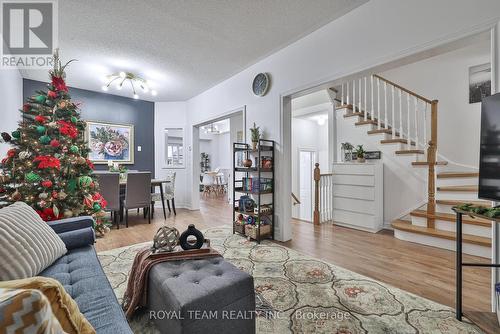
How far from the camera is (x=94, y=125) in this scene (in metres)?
5.00

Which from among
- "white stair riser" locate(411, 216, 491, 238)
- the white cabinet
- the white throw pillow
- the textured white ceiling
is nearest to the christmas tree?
the textured white ceiling

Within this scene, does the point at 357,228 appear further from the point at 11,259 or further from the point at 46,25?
the point at 46,25

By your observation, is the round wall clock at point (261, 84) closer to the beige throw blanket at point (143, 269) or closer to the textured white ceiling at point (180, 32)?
the textured white ceiling at point (180, 32)

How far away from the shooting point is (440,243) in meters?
2.89

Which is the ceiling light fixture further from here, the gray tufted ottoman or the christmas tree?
the gray tufted ottoman

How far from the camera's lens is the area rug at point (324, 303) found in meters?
1.50

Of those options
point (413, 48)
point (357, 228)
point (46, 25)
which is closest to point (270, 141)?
point (413, 48)

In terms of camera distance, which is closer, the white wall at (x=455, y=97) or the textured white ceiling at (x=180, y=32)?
the textured white ceiling at (x=180, y=32)

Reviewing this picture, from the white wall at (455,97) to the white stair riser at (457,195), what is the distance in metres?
1.10

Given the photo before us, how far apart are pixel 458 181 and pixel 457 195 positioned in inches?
16.0

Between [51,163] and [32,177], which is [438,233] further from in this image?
[32,177]

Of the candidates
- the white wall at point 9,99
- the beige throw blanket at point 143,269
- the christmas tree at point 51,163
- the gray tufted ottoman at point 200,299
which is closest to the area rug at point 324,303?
the beige throw blanket at point 143,269

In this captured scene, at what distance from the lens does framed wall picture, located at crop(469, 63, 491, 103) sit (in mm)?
3809

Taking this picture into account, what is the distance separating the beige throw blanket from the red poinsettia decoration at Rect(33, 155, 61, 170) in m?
1.79
